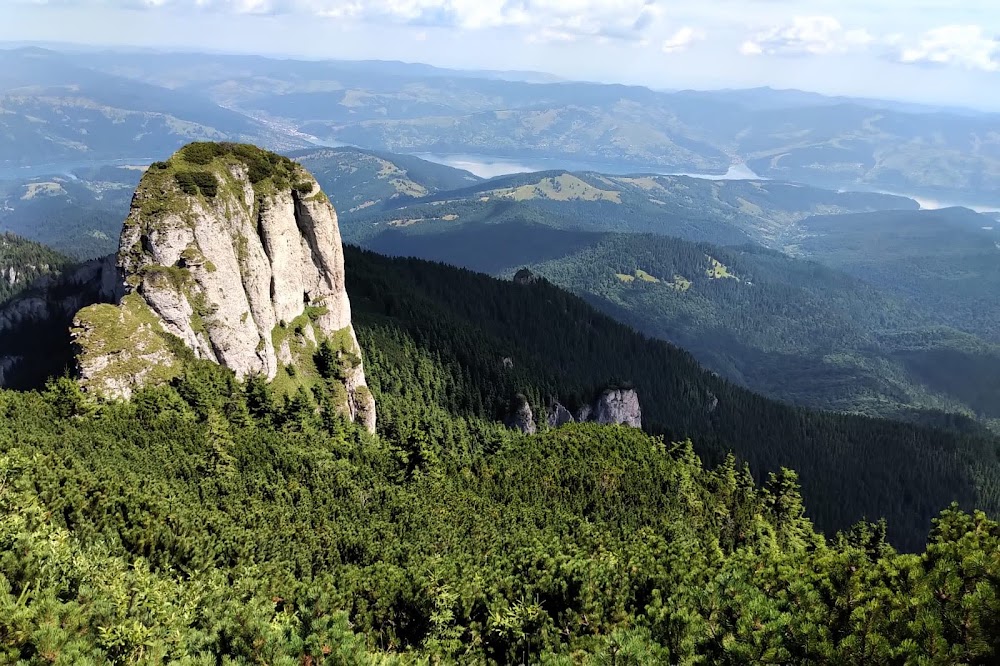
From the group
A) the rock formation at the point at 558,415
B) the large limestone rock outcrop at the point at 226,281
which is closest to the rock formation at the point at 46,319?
the large limestone rock outcrop at the point at 226,281

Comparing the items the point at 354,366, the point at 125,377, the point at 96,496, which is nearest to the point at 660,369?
the point at 354,366

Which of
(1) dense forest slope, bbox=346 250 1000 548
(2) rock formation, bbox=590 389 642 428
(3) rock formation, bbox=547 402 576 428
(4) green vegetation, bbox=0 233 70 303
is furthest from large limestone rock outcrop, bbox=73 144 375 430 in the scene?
(4) green vegetation, bbox=0 233 70 303

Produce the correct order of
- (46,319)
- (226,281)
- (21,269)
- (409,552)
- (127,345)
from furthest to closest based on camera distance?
1. (21,269)
2. (46,319)
3. (226,281)
4. (127,345)
5. (409,552)

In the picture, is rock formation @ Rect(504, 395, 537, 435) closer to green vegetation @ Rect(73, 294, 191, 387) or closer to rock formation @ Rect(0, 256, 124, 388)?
green vegetation @ Rect(73, 294, 191, 387)

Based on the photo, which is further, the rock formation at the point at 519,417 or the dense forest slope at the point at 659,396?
the dense forest slope at the point at 659,396

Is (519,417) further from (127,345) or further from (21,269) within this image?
(21,269)

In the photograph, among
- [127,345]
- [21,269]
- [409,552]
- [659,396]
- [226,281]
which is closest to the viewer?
[409,552]

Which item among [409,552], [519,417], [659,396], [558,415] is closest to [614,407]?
[558,415]

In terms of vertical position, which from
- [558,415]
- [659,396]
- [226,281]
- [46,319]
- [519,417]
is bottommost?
[659,396]

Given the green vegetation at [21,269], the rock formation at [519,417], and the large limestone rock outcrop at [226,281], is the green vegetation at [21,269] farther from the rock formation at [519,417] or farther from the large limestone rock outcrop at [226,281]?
the rock formation at [519,417]
